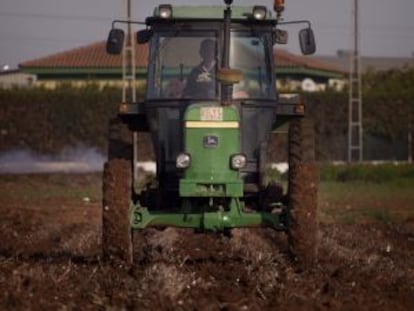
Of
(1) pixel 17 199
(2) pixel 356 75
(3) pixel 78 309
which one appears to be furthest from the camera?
(2) pixel 356 75

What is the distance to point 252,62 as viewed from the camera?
13.4 metres

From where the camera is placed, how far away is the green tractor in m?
12.5

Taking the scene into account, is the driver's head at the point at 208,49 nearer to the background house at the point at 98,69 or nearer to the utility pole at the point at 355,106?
the utility pole at the point at 355,106

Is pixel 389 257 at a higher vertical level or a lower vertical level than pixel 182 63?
lower

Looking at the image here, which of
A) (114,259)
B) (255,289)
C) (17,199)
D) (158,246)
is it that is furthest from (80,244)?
(17,199)

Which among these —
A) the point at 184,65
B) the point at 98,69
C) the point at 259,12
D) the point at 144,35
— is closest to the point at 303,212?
the point at 184,65

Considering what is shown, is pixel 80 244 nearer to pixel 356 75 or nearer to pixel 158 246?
pixel 158 246

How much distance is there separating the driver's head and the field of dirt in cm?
228

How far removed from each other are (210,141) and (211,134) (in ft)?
0.25

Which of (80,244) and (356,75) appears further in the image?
(356,75)

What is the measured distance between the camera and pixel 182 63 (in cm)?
1332

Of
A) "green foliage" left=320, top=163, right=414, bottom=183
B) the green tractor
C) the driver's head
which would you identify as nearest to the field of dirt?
the green tractor

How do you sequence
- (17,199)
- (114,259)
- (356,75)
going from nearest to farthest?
1. (114,259)
2. (17,199)
3. (356,75)

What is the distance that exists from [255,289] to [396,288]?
1.37 metres
